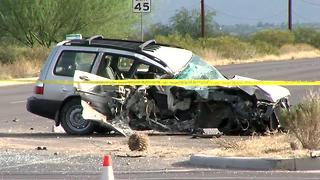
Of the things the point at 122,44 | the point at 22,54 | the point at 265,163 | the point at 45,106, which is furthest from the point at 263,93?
the point at 22,54

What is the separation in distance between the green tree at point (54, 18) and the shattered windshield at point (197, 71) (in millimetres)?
26114

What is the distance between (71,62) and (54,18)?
26.3m

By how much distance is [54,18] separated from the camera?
3950 centimetres

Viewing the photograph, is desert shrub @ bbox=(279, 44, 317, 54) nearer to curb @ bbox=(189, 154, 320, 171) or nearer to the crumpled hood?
the crumpled hood

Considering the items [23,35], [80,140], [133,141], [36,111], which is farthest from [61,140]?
[23,35]

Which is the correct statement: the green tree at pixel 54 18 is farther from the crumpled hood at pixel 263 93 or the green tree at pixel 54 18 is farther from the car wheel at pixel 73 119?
the crumpled hood at pixel 263 93

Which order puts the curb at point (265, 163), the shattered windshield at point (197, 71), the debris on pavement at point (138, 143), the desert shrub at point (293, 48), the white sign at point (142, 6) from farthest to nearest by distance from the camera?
1. the desert shrub at point (293, 48)
2. the white sign at point (142, 6)
3. the shattered windshield at point (197, 71)
4. the debris on pavement at point (138, 143)
5. the curb at point (265, 163)

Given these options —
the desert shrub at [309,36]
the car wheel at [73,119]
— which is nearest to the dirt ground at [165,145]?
the car wheel at [73,119]

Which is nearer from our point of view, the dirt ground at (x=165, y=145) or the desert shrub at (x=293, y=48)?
the dirt ground at (x=165, y=145)

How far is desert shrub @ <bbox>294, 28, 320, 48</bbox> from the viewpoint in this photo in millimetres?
89438

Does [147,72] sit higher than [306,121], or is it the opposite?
[147,72]

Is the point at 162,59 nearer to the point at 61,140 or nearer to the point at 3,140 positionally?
the point at 61,140

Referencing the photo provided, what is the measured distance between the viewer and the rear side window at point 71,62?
44.5 ft

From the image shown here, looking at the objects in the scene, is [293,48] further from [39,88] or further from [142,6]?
[39,88]
